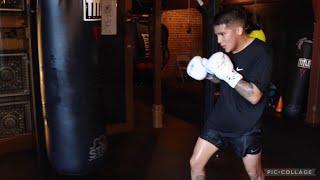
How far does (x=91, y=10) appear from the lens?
1.83 meters

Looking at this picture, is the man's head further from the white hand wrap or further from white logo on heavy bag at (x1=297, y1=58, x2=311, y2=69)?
white logo on heavy bag at (x1=297, y1=58, x2=311, y2=69)

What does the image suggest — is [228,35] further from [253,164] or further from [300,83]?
[300,83]

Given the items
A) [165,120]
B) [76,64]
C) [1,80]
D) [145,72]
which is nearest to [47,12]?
[76,64]

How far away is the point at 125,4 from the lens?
4.45 meters

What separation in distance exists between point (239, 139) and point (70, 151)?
97cm

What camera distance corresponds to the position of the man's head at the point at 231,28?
83.7 inches

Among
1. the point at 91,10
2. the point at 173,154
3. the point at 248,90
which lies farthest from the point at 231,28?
the point at 173,154

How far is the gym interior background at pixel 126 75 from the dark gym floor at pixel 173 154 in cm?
5

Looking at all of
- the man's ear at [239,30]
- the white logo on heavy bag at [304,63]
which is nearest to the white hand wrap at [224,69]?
the man's ear at [239,30]

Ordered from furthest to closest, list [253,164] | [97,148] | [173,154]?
[173,154] → [253,164] → [97,148]

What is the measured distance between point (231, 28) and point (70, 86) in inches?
36.4

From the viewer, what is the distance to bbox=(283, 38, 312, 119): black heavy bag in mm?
5297

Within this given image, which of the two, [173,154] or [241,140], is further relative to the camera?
[173,154]

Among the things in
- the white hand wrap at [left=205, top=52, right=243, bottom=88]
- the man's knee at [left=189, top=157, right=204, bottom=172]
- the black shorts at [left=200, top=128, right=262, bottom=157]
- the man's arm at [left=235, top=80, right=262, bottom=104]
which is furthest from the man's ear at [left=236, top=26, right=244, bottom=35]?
the man's knee at [left=189, top=157, right=204, bottom=172]
